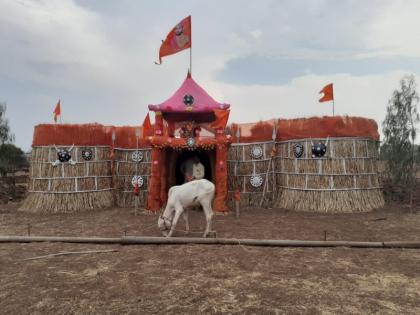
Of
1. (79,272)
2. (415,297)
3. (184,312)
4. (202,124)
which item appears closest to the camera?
(184,312)

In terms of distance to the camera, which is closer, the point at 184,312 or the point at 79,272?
the point at 184,312

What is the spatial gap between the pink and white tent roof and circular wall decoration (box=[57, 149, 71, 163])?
4.10 metres

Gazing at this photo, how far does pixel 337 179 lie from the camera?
492 inches

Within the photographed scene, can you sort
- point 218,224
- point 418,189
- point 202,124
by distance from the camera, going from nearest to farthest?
point 218,224
point 202,124
point 418,189

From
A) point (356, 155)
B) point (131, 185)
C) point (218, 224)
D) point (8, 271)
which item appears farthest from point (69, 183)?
point (356, 155)

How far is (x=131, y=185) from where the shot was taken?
14.3m

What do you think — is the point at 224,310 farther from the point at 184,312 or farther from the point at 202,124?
the point at 202,124

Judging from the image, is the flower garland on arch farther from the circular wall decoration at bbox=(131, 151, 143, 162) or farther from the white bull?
the white bull

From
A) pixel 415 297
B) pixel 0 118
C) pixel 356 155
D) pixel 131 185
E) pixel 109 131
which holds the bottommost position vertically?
pixel 415 297

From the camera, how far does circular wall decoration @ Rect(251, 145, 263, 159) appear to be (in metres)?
13.9

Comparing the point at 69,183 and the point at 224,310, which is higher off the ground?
the point at 69,183

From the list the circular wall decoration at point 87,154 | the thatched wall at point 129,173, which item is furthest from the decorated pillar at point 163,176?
the circular wall decoration at point 87,154

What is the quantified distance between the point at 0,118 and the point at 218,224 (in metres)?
14.4

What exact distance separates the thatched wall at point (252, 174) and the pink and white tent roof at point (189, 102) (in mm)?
2638
